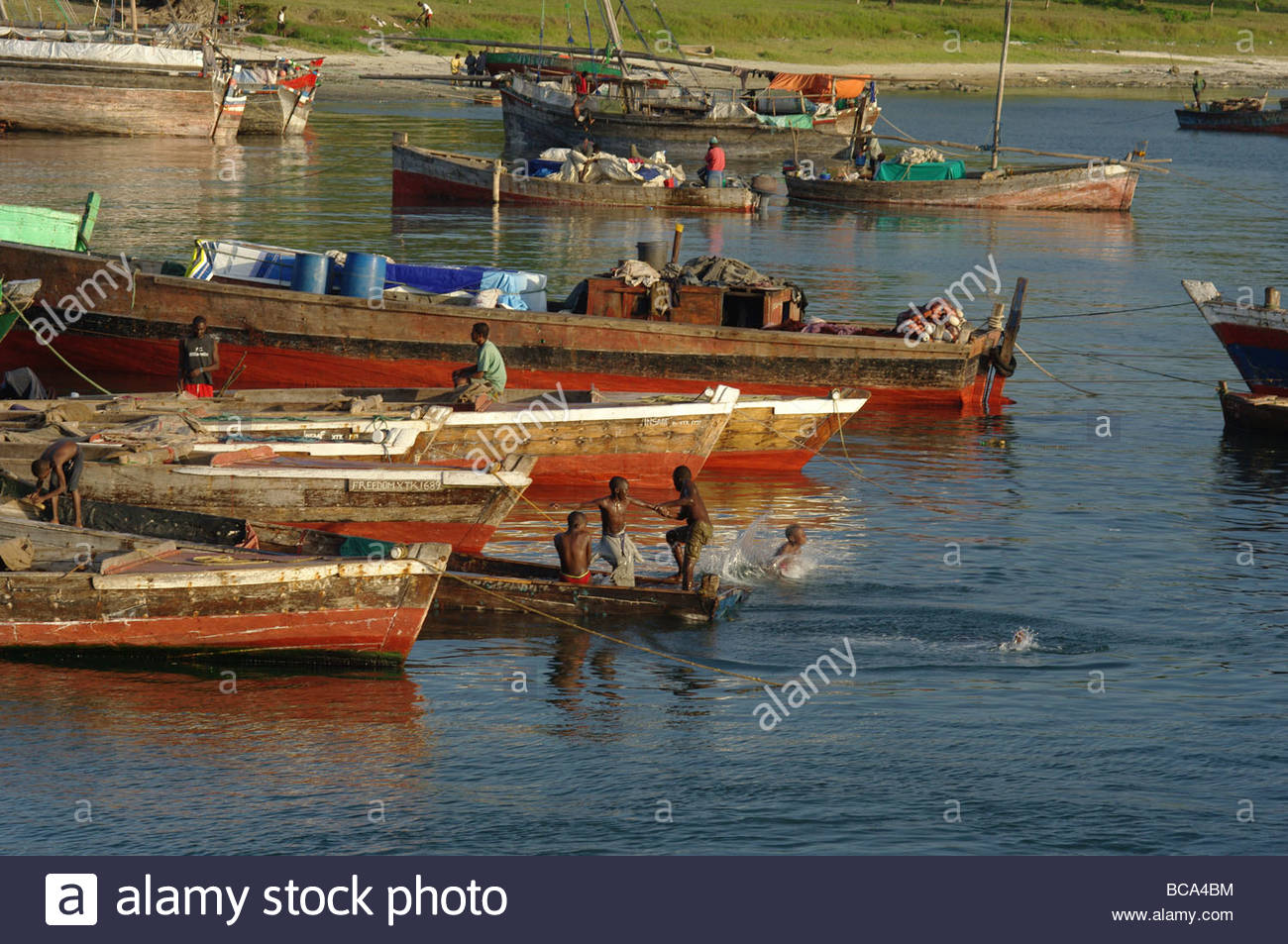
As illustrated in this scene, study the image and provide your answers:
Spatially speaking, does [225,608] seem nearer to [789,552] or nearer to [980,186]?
[789,552]

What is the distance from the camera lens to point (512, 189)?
4181 centimetres

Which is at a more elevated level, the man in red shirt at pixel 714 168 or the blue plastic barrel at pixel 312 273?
the man in red shirt at pixel 714 168

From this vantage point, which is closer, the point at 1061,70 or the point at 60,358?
the point at 60,358

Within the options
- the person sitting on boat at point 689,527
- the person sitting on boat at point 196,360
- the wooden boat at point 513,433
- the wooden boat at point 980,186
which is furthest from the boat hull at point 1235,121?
the person sitting on boat at point 689,527

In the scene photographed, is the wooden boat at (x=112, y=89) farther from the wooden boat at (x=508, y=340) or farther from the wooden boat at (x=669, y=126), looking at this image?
the wooden boat at (x=508, y=340)

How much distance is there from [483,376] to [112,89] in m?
40.7

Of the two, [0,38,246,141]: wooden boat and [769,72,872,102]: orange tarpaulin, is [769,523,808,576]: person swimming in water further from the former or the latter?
[0,38,246,141]: wooden boat

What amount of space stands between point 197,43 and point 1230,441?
43998 mm

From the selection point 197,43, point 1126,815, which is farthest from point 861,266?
point 197,43

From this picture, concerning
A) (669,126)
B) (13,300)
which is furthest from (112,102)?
(13,300)

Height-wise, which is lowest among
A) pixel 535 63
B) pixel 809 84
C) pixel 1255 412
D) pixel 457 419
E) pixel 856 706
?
pixel 856 706

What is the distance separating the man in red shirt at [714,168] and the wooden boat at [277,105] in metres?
21.6

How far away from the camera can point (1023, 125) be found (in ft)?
234

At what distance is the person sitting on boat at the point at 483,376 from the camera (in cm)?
1775
